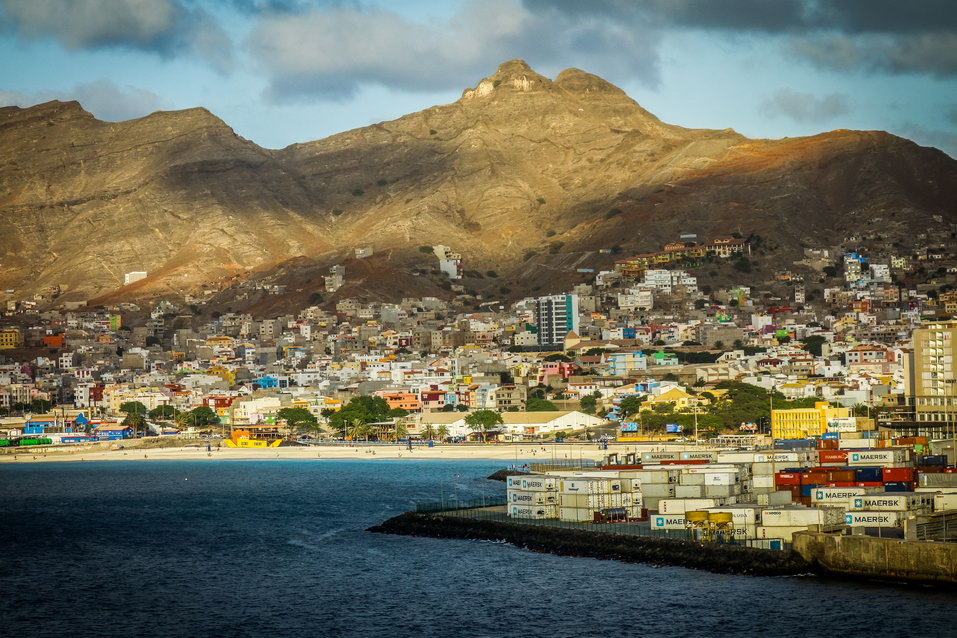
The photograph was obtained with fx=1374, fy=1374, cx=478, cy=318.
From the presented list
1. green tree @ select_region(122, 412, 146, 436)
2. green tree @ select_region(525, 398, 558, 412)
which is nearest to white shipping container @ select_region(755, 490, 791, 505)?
green tree @ select_region(525, 398, 558, 412)

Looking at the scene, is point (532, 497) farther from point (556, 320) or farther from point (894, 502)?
point (556, 320)

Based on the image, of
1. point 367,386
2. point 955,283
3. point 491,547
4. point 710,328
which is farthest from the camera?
point 955,283

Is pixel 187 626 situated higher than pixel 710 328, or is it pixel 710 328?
pixel 710 328

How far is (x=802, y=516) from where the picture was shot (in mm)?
48750

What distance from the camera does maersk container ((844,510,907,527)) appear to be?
47.2 metres

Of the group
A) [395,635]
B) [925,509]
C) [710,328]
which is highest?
[710,328]

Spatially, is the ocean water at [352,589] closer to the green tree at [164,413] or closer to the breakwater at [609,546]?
the breakwater at [609,546]

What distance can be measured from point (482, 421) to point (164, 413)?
4180 cm

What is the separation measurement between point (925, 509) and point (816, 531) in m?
3.82

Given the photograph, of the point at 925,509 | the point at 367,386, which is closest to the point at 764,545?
the point at 925,509

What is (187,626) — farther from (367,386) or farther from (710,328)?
(710,328)

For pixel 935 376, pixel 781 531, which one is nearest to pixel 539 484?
pixel 781 531

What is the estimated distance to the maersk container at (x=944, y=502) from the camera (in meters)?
48.3

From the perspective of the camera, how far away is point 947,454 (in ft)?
230
